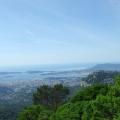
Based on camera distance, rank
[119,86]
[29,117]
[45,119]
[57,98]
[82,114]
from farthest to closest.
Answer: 1. [57,98]
2. [29,117]
3. [45,119]
4. [119,86]
5. [82,114]

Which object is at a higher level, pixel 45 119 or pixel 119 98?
pixel 119 98

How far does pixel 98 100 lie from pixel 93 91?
35.2 ft

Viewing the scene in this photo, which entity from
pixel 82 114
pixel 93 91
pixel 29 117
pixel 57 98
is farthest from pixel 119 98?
pixel 57 98

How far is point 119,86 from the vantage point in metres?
13.3

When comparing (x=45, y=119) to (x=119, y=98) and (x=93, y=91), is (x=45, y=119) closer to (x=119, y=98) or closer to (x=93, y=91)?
(x=93, y=91)

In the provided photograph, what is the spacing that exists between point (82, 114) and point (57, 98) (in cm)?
2632

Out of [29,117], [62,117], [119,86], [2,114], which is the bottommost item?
[2,114]

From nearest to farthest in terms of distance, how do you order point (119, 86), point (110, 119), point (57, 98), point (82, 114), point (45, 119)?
point (110, 119)
point (82, 114)
point (119, 86)
point (45, 119)
point (57, 98)

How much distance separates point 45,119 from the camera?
1833cm

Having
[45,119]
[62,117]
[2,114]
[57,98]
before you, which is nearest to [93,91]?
[45,119]

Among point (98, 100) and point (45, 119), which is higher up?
point (98, 100)

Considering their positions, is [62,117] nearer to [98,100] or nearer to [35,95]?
[98,100]

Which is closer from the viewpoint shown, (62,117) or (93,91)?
(62,117)

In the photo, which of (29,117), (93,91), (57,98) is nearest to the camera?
(93,91)
